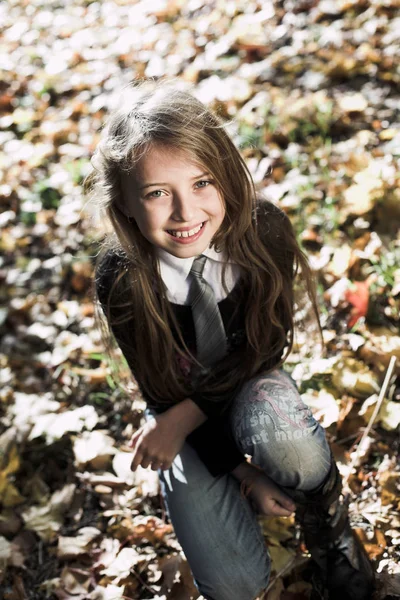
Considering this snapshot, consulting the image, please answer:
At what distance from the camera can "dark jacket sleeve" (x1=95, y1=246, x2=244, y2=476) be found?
1559 mm

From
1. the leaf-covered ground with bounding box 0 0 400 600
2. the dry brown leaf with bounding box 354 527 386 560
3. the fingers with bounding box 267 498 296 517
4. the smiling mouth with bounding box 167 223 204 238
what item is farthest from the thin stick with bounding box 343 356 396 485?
the smiling mouth with bounding box 167 223 204 238

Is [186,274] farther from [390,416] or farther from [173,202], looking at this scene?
[390,416]

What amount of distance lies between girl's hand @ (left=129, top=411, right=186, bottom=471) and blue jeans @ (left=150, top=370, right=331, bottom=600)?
0.10 metres

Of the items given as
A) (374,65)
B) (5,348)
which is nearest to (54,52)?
(374,65)

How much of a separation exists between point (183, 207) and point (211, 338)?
0.38m

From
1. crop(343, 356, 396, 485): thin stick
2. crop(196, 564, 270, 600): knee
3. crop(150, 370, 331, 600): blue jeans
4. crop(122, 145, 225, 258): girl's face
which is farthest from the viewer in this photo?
crop(343, 356, 396, 485): thin stick

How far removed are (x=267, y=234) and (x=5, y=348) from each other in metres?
1.28

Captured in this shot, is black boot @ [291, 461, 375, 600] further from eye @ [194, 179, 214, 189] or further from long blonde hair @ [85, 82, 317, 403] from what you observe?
eye @ [194, 179, 214, 189]

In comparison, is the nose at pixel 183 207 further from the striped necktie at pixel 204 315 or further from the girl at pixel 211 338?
the striped necktie at pixel 204 315

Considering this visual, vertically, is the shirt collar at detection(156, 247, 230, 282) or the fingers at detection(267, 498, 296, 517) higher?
the shirt collar at detection(156, 247, 230, 282)

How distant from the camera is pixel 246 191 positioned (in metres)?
1.38

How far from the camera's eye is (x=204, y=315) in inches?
58.9

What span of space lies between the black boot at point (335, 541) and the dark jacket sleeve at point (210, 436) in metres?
0.19

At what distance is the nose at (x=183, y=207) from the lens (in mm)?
1284
